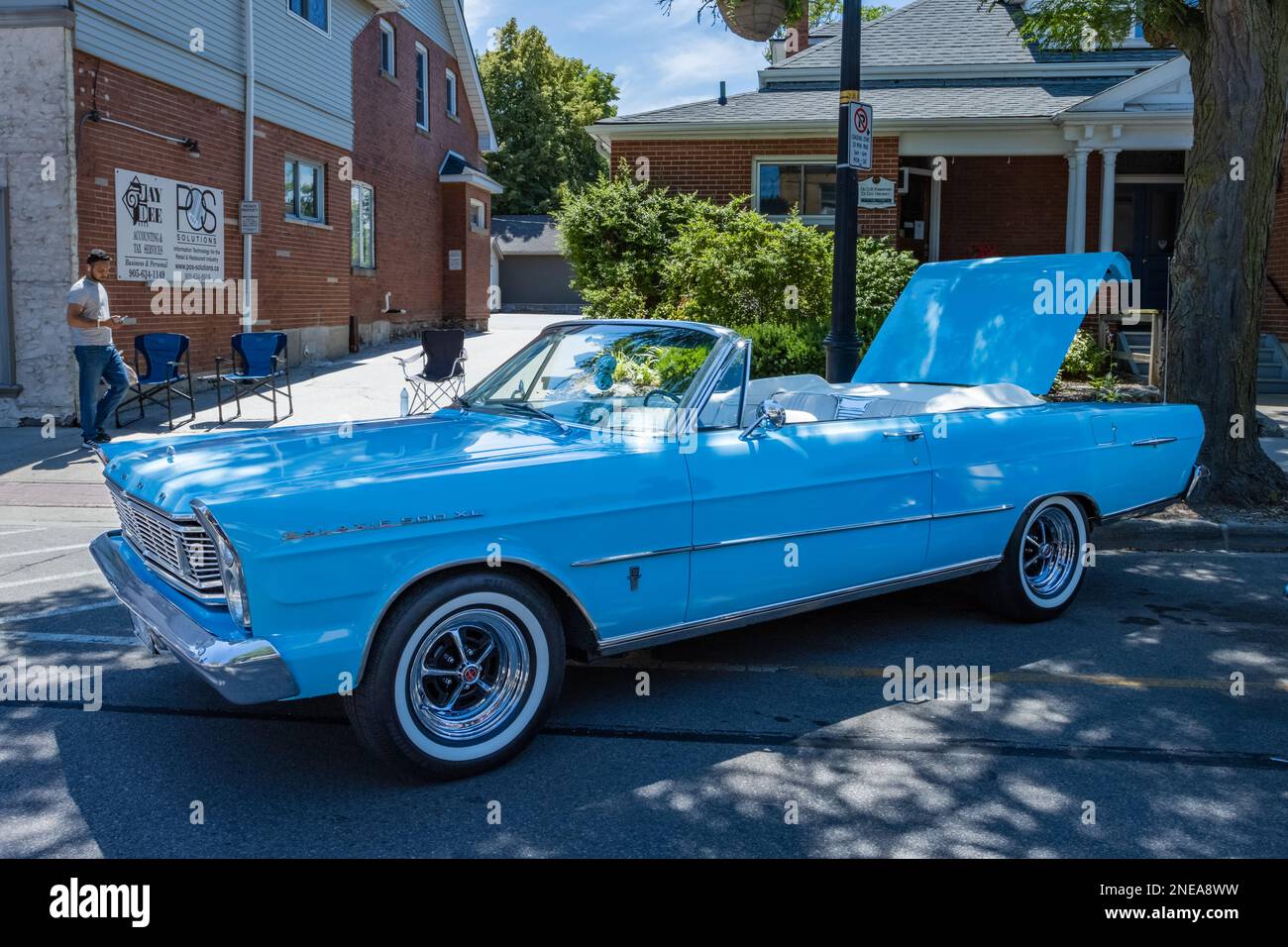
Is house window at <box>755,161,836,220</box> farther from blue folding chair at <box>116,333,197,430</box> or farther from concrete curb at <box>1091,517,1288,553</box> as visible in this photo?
concrete curb at <box>1091,517,1288,553</box>

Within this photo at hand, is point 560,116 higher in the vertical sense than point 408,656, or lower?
higher

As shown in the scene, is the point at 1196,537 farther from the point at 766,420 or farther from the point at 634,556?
the point at 634,556

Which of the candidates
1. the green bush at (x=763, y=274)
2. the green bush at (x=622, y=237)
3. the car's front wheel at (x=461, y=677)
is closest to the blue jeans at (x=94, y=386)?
the green bush at (x=763, y=274)

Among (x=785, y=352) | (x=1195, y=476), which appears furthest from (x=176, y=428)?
(x=1195, y=476)

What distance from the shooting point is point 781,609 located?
475 cm

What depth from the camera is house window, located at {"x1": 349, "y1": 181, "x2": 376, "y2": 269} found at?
22.9 metres

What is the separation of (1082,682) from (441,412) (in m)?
3.05

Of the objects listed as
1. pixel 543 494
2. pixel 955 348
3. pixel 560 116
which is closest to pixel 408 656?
pixel 543 494

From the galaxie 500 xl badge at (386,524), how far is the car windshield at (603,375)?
1.04 metres

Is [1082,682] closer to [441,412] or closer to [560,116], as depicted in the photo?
[441,412]

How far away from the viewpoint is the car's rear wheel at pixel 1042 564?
5.77m

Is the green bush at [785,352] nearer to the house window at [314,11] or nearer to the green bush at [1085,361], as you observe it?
the green bush at [1085,361]
